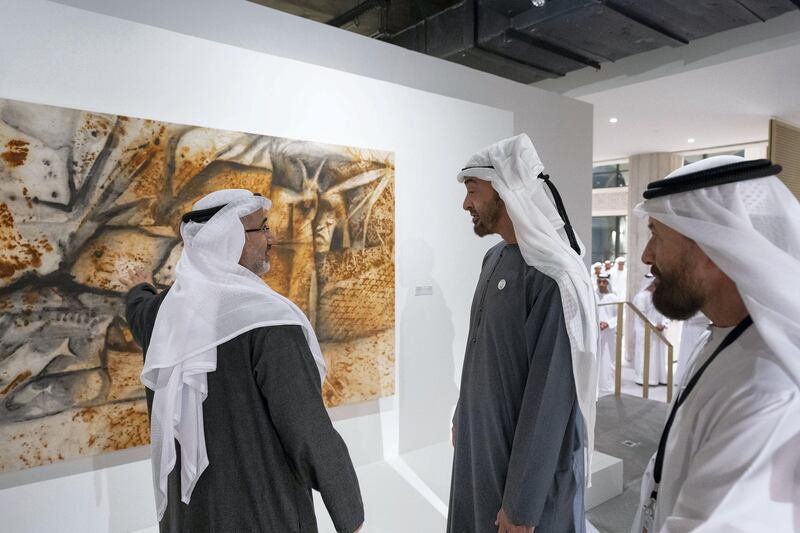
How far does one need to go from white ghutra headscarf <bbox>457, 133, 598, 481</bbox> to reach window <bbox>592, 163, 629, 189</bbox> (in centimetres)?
1005

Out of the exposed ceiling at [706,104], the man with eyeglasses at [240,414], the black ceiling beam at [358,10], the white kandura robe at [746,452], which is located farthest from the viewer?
the black ceiling beam at [358,10]

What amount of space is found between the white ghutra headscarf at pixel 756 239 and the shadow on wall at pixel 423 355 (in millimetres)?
2681

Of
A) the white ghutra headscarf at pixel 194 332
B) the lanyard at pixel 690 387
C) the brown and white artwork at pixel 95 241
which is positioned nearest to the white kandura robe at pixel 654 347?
the brown and white artwork at pixel 95 241

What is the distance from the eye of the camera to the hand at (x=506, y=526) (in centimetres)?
190

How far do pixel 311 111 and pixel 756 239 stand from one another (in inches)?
109

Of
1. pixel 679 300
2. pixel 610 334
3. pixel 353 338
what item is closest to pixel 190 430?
pixel 679 300

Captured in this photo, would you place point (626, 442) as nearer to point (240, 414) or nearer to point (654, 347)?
point (240, 414)

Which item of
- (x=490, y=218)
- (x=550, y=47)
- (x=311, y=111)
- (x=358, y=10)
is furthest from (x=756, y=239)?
(x=358, y=10)

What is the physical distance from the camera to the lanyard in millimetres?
1201

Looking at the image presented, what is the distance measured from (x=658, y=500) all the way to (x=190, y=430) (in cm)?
132

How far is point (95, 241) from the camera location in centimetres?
259

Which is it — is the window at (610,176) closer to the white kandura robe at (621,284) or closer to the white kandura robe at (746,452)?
the white kandura robe at (621,284)

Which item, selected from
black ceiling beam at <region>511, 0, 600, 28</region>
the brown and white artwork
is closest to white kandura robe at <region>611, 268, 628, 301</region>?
black ceiling beam at <region>511, 0, 600, 28</region>

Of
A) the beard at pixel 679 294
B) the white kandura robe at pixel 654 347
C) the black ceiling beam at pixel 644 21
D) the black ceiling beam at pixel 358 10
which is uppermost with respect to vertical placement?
the black ceiling beam at pixel 358 10
